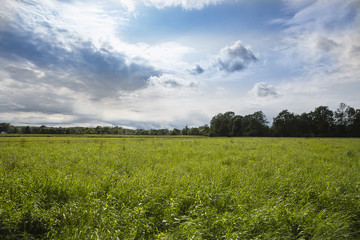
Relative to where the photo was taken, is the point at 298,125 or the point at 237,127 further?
the point at 237,127

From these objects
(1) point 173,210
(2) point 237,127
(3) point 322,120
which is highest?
(3) point 322,120

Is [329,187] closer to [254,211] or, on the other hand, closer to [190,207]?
[254,211]

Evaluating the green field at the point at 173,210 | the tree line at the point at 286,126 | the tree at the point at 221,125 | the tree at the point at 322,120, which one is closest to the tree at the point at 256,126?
the tree line at the point at 286,126

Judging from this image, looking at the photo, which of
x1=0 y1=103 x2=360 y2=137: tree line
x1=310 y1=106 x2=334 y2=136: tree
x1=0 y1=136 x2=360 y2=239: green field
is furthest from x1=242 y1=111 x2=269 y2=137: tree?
x1=0 y1=136 x2=360 y2=239: green field

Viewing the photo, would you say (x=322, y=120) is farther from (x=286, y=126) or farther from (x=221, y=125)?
(x=221, y=125)

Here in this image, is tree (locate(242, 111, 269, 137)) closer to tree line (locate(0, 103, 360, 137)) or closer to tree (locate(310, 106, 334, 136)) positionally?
tree line (locate(0, 103, 360, 137))

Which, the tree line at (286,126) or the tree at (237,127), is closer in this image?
the tree line at (286,126)

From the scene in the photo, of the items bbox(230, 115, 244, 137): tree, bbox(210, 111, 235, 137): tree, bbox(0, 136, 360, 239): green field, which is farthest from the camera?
bbox(210, 111, 235, 137): tree

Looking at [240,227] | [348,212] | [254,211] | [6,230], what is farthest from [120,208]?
[348,212]

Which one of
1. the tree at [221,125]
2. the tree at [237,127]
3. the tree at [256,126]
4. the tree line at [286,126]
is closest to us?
the tree line at [286,126]

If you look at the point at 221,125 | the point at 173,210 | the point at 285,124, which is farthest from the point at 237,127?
the point at 173,210

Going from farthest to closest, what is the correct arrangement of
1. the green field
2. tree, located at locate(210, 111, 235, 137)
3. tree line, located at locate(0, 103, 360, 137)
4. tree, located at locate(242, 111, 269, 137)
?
tree, located at locate(210, 111, 235, 137)
tree, located at locate(242, 111, 269, 137)
tree line, located at locate(0, 103, 360, 137)
the green field

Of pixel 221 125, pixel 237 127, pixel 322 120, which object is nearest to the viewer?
pixel 322 120

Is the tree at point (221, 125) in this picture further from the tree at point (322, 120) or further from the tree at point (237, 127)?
the tree at point (322, 120)
